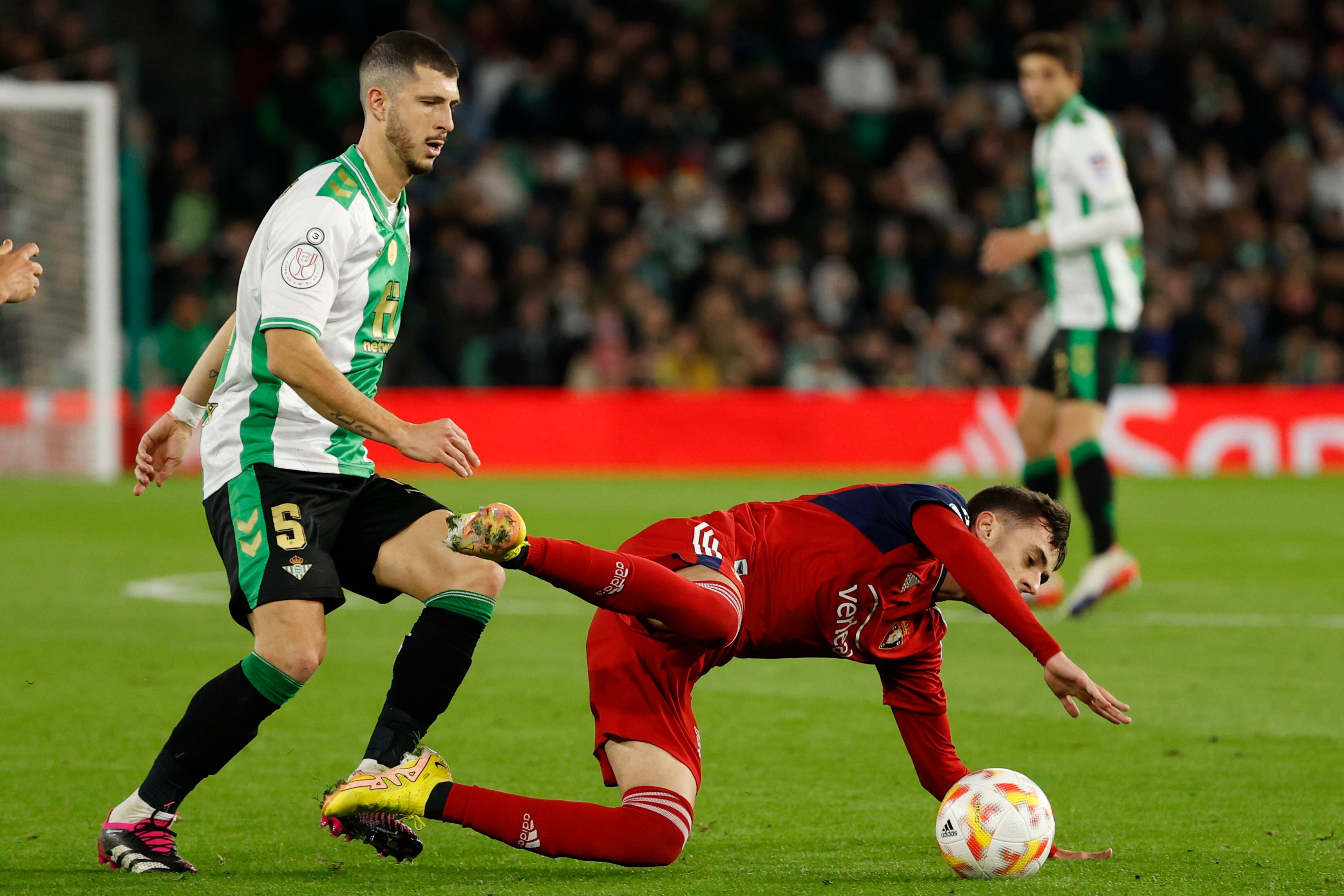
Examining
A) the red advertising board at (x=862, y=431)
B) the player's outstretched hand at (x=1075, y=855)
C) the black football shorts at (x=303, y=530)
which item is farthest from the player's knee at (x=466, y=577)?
the red advertising board at (x=862, y=431)

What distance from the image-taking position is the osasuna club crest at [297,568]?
12.8ft

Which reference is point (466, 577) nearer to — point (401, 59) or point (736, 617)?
point (736, 617)

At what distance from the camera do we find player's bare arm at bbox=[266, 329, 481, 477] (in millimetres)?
3742

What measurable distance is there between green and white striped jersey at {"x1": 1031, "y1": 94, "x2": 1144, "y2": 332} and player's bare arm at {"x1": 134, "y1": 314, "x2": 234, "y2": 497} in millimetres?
4961

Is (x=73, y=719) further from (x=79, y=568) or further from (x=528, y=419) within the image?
(x=528, y=419)

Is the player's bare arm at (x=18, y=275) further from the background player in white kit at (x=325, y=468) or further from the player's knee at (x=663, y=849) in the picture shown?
the player's knee at (x=663, y=849)

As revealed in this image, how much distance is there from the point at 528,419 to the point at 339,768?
Result: 11201 millimetres

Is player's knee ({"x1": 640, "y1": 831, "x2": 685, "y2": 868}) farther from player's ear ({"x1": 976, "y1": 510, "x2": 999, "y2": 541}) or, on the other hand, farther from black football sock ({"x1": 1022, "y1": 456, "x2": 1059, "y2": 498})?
black football sock ({"x1": 1022, "y1": 456, "x2": 1059, "y2": 498})

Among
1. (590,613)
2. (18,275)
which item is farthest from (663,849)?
(590,613)

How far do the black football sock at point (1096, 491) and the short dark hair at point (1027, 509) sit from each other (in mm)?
4079

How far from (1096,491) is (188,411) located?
4.94 metres

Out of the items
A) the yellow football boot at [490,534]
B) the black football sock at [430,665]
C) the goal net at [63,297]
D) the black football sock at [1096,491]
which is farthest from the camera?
the goal net at [63,297]

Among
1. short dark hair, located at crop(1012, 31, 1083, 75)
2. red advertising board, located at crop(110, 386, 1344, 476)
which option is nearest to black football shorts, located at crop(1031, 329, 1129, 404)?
short dark hair, located at crop(1012, 31, 1083, 75)

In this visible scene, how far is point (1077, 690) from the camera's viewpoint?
3551mm
